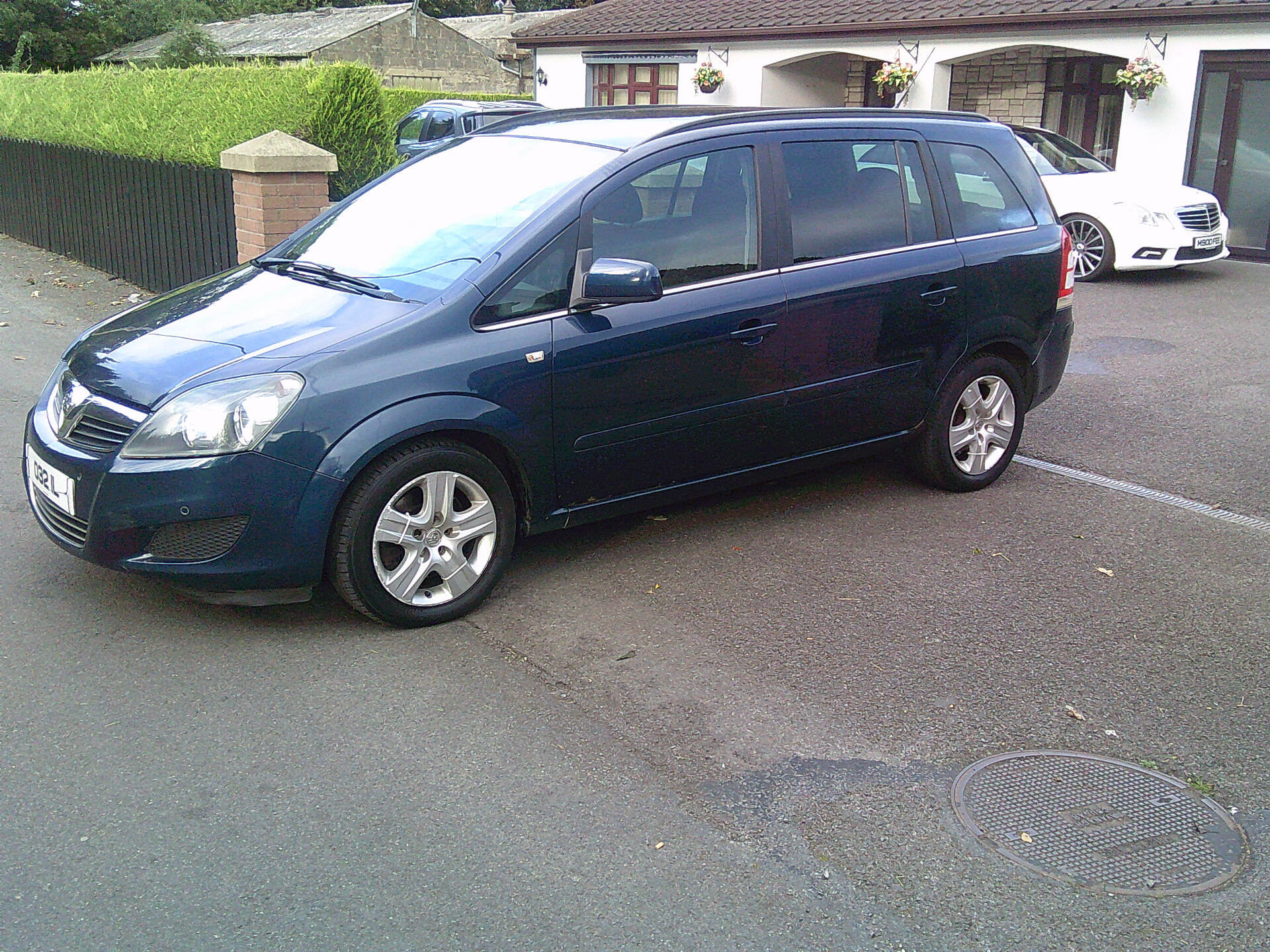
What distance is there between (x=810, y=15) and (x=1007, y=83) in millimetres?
3746

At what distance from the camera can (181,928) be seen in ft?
9.29

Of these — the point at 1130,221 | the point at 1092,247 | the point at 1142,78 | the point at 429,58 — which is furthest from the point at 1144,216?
the point at 429,58

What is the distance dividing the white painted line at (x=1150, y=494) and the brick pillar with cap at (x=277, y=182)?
17.6 ft

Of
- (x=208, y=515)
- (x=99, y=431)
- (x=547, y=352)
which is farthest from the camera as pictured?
(x=547, y=352)

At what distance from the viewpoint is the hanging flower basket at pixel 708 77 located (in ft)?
75.9

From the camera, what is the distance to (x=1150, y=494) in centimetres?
634

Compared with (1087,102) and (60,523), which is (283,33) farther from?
(60,523)

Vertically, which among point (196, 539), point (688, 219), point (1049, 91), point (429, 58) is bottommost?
point (196, 539)

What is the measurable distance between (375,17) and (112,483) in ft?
165

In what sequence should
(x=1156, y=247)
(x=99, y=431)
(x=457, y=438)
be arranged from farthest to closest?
(x=1156, y=247) → (x=457, y=438) → (x=99, y=431)

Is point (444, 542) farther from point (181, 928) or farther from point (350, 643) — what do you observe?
point (181, 928)

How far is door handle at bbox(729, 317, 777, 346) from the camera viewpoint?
510 cm

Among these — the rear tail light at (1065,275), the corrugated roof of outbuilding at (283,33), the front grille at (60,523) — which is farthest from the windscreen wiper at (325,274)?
the corrugated roof of outbuilding at (283,33)

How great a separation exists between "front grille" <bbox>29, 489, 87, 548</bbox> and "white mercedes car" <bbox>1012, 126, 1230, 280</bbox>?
36.9 ft
